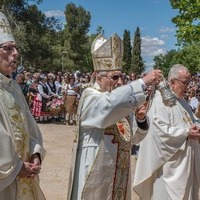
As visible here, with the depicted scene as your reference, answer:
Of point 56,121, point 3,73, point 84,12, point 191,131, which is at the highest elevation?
point 84,12

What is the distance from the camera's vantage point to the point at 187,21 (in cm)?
2191

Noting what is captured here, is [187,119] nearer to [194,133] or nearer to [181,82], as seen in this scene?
[194,133]

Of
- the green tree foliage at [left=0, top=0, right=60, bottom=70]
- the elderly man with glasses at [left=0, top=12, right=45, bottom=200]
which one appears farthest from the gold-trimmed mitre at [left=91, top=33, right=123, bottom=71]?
the green tree foliage at [left=0, top=0, right=60, bottom=70]

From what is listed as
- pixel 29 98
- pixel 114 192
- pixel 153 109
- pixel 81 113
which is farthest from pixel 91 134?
pixel 29 98

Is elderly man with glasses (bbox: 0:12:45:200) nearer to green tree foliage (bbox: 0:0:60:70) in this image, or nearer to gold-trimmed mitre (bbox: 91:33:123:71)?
gold-trimmed mitre (bbox: 91:33:123:71)

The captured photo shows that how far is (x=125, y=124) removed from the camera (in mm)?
4258

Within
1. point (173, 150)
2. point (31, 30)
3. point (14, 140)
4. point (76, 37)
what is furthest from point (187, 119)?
point (76, 37)

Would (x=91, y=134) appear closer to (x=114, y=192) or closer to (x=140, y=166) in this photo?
(x=114, y=192)

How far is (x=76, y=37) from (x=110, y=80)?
62354mm

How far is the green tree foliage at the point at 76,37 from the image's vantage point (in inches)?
2516

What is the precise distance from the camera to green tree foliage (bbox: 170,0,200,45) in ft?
69.7

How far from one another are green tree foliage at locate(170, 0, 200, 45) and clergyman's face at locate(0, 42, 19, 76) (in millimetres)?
18417

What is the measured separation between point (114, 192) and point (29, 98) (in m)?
12.2

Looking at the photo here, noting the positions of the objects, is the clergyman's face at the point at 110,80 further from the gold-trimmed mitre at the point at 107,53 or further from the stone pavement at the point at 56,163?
the stone pavement at the point at 56,163
